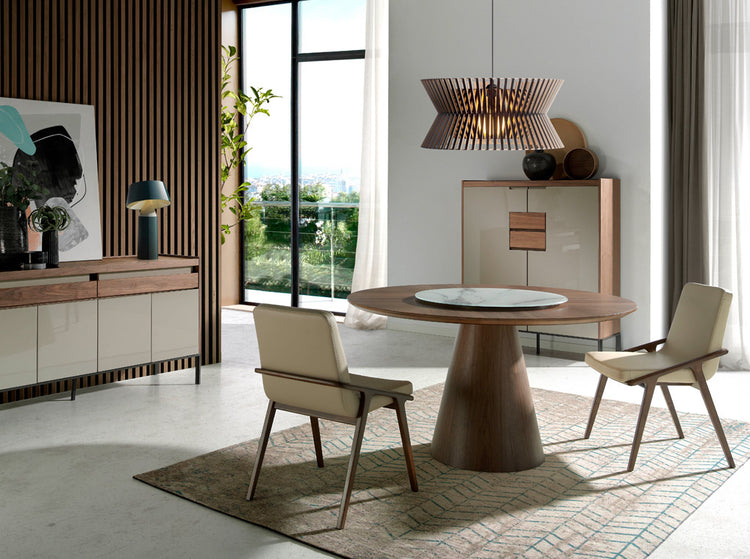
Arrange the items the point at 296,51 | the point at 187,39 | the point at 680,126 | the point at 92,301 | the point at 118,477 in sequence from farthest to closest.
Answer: the point at 296,51 < the point at 680,126 < the point at 187,39 < the point at 92,301 < the point at 118,477

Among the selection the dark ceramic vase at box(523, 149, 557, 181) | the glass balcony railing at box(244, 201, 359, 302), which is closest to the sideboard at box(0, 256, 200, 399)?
the dark ceramic vase at box(523, 149, 557, 181)

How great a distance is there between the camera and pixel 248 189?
345 inches

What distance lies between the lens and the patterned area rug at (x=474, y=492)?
280cm

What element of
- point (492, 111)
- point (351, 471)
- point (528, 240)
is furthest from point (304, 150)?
point (351, 471)

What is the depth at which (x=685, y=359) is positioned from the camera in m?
3.76

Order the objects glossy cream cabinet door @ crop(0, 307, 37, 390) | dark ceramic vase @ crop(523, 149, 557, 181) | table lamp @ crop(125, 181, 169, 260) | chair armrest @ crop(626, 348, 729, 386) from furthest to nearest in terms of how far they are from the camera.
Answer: dark ceramic vase @ crop(523, 149, 557, 181), table lamp @ crop(125, 181, 169, 260), glossy cream cabinet door @ crop(0, 307, 37, 390), chair armrest @ crop(626, 348, 729, 386)

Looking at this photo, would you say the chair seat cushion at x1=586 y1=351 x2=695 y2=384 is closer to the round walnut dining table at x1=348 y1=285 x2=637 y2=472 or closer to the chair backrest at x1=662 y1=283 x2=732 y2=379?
the chair backrest at x1=662 y1=283 x2=732 y2=379

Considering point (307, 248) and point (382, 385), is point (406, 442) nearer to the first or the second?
point (382, 385)

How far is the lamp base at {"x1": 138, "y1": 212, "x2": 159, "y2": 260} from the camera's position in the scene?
4926mm

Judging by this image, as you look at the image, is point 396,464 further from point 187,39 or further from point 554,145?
point 187,39

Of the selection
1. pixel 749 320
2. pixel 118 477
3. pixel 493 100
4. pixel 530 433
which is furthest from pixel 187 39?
pixel 749 320

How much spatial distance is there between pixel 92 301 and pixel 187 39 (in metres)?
1.99

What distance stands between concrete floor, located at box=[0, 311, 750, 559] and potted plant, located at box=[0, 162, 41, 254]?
93cm

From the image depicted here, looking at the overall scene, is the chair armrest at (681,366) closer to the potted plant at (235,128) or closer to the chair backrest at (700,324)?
the chair backrest at (700,324)
